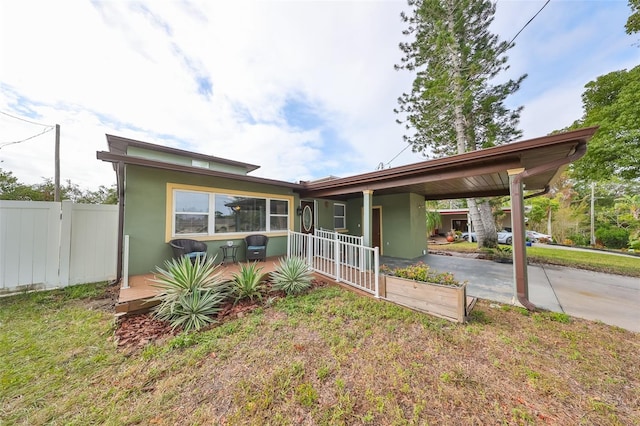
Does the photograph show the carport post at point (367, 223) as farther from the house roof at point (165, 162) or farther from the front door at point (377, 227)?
the front door at point (377, 227)

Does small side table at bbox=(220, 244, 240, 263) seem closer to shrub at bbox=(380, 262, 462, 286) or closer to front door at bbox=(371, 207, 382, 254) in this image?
A: shrub at bbox=(380, 262, 462, 286)

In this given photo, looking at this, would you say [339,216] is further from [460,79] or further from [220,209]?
[460,79]

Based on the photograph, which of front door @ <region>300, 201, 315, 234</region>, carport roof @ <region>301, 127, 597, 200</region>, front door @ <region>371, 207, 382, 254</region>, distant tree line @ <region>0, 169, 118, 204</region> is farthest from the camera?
distant tree line @ <region>0, 169, 118, 204</region>

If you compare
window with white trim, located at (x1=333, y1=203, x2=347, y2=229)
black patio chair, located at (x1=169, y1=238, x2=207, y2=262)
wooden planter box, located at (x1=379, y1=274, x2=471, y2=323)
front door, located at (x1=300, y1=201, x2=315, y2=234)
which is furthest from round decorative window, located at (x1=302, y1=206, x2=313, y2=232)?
wooden planter box, located at (x1=379, y1=274, x2=471, y2=323)

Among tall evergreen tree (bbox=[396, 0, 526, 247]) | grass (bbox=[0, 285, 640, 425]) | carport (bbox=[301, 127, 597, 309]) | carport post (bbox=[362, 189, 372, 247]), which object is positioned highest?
tall evergreen tree (bbox=[396, 0, 526, 247])

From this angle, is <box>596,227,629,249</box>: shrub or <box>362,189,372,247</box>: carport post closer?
<box>362,189,372,247</box>: carport post

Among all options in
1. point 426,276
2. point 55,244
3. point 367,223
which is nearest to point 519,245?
point 426,276

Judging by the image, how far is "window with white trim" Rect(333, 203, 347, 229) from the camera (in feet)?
Result: 32.0

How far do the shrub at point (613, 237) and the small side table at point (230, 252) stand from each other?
22.3 meters

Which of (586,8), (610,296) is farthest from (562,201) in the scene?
(610,296)

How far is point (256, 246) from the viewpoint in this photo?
6309 millimetres

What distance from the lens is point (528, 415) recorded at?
5.81 feet

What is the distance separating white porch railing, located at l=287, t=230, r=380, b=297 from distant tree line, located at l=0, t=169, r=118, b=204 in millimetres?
16449

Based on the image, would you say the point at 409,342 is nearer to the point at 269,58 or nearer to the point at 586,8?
the point at 269,58
